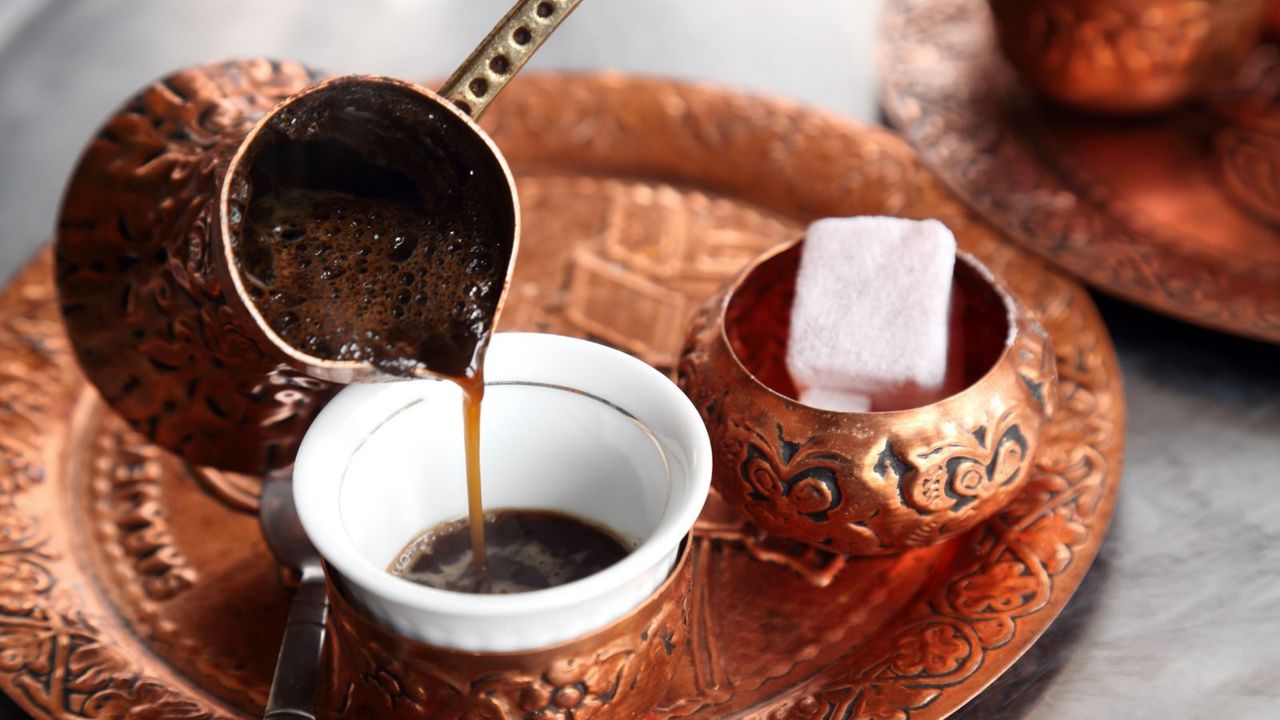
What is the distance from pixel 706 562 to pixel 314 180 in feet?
1.39

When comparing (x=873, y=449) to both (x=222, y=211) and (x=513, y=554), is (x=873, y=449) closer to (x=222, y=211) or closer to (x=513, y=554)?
(x=513, y=554)

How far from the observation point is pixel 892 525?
917 mm

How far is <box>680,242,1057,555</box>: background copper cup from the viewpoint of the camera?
0.89 metres

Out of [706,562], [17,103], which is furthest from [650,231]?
[17,103]

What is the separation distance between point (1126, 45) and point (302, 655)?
989mm

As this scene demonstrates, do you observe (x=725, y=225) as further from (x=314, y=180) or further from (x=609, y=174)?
(x=314, y=180)

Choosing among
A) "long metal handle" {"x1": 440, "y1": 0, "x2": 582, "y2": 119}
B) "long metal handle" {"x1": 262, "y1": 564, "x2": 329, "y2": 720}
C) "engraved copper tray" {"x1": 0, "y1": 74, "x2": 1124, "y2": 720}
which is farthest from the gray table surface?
"long metal handle" {"x1": 440, "y1": 0, "x2": 582, "y2": 119}

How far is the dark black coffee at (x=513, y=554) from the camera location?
90cm

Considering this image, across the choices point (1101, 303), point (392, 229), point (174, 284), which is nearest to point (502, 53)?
point (392, 229)

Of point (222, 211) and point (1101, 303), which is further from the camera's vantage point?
point (1101, 303)

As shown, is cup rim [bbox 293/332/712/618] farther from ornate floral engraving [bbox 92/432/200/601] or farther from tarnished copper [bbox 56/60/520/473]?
ornate floral engraving [bbox 92/432/200/601]

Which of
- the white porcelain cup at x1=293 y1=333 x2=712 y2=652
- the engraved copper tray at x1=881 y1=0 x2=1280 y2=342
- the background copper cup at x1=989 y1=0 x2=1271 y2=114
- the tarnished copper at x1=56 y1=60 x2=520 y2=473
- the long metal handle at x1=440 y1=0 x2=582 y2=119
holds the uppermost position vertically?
the long metal handle at x1=440 y1=0 x2=582 y2=119

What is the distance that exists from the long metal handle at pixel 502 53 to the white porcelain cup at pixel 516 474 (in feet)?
0.57

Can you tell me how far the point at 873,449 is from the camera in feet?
2.91
